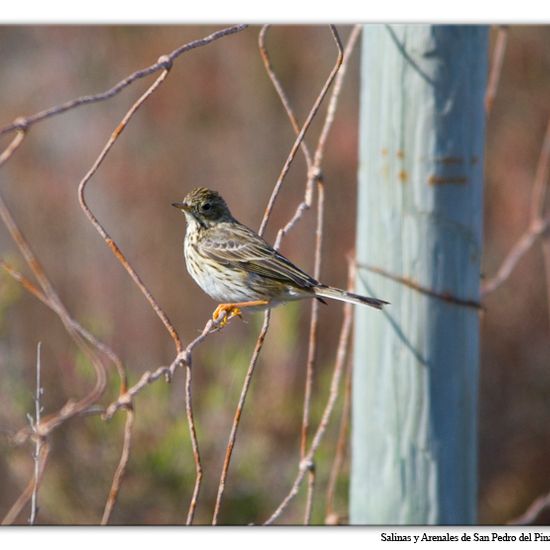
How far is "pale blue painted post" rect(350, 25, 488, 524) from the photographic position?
207cm

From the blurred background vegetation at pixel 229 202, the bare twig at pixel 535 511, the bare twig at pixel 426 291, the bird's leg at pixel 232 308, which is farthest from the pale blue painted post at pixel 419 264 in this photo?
the blurred background vegetation at pixel 229 202

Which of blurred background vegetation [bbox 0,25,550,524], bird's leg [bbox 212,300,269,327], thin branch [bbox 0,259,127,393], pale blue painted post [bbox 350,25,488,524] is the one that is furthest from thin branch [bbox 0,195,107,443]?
blurred background vegetation [bbox 0,25,550,524]

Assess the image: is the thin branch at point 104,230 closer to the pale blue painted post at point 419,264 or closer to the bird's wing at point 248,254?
the bird's wing at point 248,254

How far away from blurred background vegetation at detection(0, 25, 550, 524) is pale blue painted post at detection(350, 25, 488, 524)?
2098 millimetres

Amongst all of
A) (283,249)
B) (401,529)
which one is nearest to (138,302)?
(283,249)

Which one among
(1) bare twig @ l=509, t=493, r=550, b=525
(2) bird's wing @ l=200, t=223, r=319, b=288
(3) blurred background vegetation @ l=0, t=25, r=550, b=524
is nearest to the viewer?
(2) bird's wing @ l=200, t=223, r=319, b=288

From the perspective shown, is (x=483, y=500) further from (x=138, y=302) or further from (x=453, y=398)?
(x=453, y=398)

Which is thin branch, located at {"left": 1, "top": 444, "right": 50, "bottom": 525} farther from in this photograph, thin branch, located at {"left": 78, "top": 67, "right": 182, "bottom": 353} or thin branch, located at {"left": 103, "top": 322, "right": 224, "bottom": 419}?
thin branch, located at {"left": 78, "top": 67, "right": 182, "bottom": 353}

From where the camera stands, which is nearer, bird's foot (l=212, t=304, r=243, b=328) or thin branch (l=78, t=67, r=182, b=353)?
thin branch (l=78, t=67, r=182, b=353)

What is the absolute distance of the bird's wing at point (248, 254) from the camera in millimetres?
1935

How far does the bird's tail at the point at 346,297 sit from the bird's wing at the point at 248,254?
0.03 meters

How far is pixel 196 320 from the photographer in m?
5.02

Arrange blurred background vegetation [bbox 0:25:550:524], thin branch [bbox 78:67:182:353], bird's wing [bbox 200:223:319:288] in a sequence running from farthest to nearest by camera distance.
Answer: blurred background vegetation [bbox 0:25:550:524] < bird's wing [bbox 200:223:319:288] < thin branch [bbox 78:67:182:353]

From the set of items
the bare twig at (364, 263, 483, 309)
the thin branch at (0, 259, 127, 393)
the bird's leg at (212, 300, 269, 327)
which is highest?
the bare twig at (364, 263, 483, 309)
